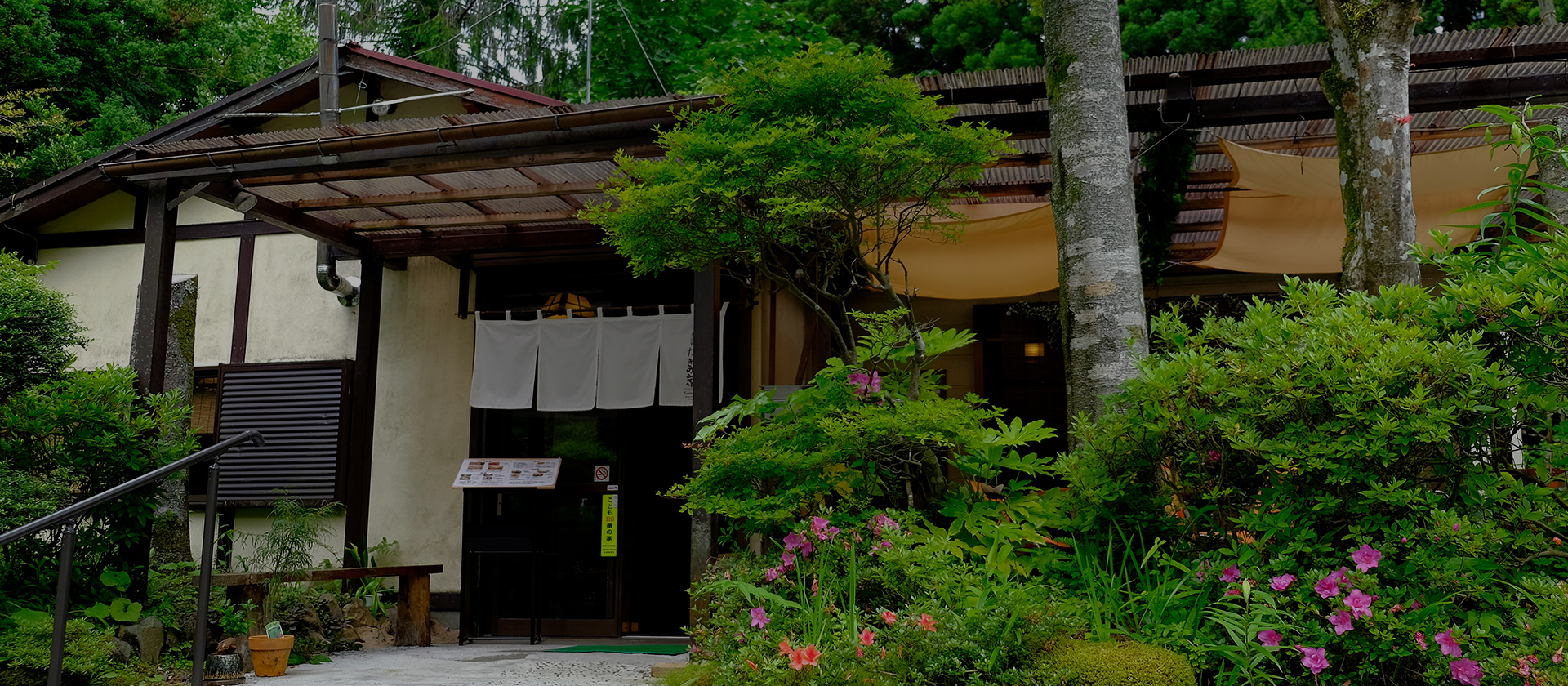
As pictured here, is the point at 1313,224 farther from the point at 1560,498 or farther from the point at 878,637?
the point at 878,637

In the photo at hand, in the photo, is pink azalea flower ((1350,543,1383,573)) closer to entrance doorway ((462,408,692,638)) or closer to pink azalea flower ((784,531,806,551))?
pink azalea flower ((784,531,806,551))

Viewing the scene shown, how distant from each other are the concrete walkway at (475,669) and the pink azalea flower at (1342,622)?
3.04m

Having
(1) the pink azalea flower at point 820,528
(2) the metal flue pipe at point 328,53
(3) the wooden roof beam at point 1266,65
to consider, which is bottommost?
(1) the pink azalea flower at point 820,528

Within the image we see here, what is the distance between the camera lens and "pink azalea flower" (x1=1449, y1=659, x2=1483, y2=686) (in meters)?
2.93

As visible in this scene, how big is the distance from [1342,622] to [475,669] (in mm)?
4560

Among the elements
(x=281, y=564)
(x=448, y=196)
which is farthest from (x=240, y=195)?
(x=281, y=564)

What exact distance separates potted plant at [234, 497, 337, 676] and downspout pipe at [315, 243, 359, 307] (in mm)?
1721

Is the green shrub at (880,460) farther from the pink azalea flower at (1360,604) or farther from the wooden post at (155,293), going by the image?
the wooden post at (155,293)

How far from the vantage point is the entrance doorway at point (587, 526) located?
809cm

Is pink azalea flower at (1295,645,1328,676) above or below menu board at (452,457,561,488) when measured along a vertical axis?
below

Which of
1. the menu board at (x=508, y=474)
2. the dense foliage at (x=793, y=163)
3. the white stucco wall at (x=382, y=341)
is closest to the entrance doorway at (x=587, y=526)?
the menu board at (x=508, y=474)

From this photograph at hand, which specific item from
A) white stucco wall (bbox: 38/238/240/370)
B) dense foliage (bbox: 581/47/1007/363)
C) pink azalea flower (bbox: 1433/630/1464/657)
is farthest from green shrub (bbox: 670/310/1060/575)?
white stucco wall (bbox: 38/238/240/370)

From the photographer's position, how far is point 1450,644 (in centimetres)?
300

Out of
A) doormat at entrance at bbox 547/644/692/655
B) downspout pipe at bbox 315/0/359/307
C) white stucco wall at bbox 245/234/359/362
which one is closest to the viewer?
doormat at entrance at bbox 547/644/692/655
